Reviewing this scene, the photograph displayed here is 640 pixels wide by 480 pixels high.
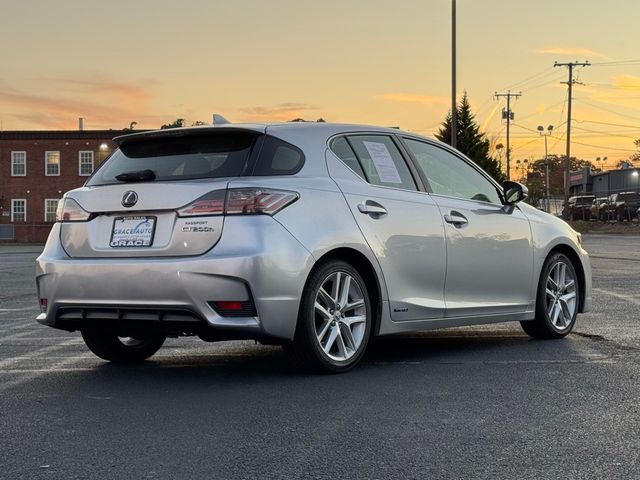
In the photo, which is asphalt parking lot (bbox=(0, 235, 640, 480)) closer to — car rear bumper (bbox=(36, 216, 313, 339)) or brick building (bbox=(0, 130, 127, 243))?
car rear bumper (bbox=(36, 216, 313, 339))

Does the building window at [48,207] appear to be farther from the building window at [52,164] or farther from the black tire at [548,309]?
the black tire at [548,309]

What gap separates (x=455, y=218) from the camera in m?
7.12

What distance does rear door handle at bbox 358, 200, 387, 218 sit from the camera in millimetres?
6340

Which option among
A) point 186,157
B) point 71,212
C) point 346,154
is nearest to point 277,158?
point 186,157

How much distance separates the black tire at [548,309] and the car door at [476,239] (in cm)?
18

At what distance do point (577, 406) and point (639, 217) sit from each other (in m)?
53.7

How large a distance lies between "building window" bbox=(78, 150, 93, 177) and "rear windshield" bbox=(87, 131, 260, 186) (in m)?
55.8

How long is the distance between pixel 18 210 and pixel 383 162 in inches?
2276

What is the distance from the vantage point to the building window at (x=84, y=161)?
60.3 meters

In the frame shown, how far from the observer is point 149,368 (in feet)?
22.1

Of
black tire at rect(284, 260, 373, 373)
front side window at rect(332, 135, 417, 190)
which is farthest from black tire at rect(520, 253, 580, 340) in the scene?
black tire at rect(284, 260, 373, 373)

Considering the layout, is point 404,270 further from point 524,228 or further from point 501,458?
point 501,458

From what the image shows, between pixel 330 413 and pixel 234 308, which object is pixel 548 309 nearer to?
pixel 234 308

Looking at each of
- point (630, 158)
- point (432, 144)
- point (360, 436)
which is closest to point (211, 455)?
point (360, 436)
